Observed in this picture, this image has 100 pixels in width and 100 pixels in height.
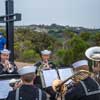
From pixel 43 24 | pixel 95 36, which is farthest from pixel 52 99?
pixel 43 24

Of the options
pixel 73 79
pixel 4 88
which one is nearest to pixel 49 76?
pixel 4 88

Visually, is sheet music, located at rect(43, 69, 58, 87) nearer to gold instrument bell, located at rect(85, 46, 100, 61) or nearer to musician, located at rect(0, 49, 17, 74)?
musician, located at rect(0, 49, 17, 74)

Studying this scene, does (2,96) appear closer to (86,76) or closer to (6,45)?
(86,76)

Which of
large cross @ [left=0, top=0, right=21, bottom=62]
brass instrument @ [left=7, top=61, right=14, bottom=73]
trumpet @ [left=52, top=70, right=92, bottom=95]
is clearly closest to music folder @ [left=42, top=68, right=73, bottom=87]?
brass instrument @ [left=7, top=61, right=14, bottom=73]

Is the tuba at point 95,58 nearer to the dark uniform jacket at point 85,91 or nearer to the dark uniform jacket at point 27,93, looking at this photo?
the dark uniform jacket at point 85,91

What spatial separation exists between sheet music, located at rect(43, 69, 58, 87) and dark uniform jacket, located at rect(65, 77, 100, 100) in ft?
9.20

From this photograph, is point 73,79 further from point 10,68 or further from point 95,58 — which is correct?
point 10,68

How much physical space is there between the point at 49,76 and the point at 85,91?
299cm

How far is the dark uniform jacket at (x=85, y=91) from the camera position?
510cm

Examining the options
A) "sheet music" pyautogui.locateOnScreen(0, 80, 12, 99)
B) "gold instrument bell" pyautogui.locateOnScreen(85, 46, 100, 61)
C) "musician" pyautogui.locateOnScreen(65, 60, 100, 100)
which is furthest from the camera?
"sheet music" pyautogui.locateOnScreen(0, 80, 12, 99)

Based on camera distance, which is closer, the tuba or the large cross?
the tuba

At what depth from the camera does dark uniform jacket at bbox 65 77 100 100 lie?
510cm

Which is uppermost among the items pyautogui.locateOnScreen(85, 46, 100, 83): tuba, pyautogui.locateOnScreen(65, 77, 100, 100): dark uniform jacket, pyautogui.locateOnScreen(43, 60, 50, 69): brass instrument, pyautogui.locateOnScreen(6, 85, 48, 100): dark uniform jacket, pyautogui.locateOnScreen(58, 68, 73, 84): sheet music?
pyautogui.locateOnScreen(85, 46, 100, 83): tuba

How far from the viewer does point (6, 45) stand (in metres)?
13.0
